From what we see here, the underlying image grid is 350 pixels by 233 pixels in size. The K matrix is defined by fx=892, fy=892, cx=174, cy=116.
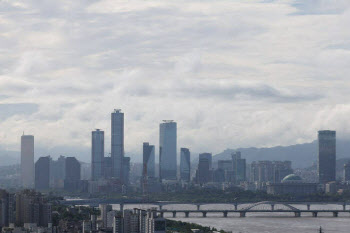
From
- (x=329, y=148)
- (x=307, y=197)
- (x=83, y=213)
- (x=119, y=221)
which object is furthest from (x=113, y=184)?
(x=119, y=221)

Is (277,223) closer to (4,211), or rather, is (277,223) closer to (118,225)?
(4,211)

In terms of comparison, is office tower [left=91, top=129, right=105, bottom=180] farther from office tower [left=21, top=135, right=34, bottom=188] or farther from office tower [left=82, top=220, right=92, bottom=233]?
office tower [left=82, top=220, right=92, bottom=233]

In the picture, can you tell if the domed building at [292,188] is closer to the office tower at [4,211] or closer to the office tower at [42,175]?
the office tower at [42,175]

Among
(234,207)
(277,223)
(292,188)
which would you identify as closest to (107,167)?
(292,188)

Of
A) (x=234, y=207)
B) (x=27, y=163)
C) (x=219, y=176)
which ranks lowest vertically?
(x=234, y=207)

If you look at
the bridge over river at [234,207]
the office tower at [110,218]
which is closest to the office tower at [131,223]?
the office tower at [110,218]
